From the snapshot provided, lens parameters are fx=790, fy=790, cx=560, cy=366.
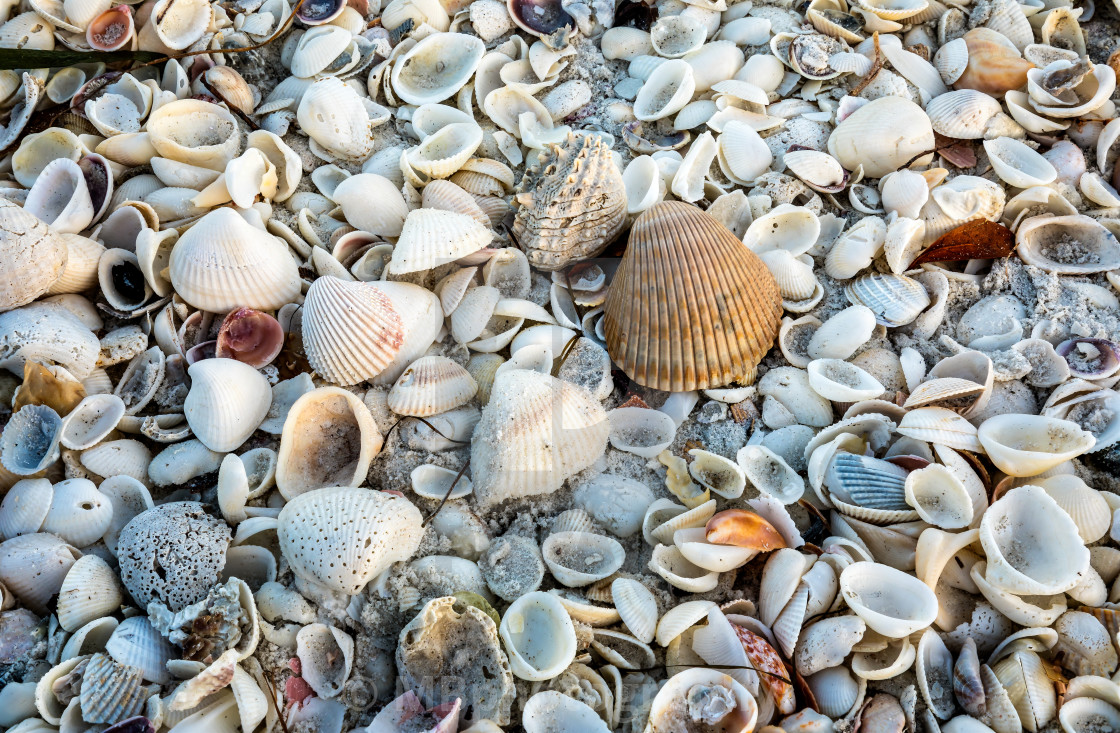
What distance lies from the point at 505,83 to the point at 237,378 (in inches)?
69.4

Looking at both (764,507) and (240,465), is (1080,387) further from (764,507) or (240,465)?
(240,465)

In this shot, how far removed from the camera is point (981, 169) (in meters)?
3.24

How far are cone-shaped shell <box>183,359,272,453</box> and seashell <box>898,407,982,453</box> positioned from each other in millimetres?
2145

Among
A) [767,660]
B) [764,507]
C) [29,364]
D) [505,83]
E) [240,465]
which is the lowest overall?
[767,660]

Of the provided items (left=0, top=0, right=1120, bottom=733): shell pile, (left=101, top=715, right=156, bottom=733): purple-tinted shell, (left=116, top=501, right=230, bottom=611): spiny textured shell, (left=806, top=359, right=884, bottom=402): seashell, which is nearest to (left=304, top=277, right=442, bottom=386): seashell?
(left=0, top=0, right=1120, bottom=733): shell pile

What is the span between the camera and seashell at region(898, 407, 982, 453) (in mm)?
2490

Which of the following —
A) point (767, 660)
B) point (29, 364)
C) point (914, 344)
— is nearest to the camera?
point (767, 660)

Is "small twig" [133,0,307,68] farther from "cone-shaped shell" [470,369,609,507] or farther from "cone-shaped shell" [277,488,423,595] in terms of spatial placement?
"cone-shaped shell" [277,488,423,595]

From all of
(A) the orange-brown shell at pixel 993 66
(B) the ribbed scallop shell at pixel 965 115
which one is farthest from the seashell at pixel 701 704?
(A) the orange-brown shell at pixel 993 66

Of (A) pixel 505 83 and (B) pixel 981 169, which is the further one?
(A) pixel 505 83

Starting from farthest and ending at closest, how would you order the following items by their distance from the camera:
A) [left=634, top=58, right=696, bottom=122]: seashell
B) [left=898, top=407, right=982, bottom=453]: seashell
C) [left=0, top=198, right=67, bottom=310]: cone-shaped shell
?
[left=634, top=58, right=696, bottom=122]: seashell < [left=0, top=198, right=67, bottom=310]: cone-shaped shell < [left=898, top=407, right=982, bottom=453]: seashell

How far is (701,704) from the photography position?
2059mm

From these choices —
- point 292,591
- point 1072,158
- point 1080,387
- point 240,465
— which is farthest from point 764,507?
point 1072,158

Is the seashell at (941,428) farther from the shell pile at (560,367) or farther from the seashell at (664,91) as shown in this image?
the seashell at (664,91)
